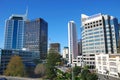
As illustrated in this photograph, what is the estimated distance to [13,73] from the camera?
9906 centimetres

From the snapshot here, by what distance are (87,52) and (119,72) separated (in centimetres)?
5777

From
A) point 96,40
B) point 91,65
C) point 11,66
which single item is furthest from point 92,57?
point 11,66

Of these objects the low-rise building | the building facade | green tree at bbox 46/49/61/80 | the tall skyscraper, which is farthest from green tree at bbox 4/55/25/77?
the tall skyscraper

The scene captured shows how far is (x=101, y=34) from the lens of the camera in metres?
132

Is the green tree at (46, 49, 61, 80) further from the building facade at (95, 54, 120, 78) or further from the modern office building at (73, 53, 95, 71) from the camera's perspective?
the building facade at (95, 54, 120, 78)

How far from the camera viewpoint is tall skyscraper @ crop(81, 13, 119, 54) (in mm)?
129875

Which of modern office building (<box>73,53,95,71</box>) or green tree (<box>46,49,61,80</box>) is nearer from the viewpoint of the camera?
green tree (<box>46,49,61,80</box>)

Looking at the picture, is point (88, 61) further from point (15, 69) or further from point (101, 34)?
point (15, 69)

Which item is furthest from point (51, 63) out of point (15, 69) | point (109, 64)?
point (109, 64)

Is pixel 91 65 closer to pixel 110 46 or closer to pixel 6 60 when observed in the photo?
pixel 110 46

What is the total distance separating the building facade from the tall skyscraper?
77.5ft

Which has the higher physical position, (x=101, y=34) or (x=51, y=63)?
(x=101, y=34)

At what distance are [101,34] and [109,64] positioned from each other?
1662 inches

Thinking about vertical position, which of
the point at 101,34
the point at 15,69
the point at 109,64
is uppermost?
the point at 101,34
